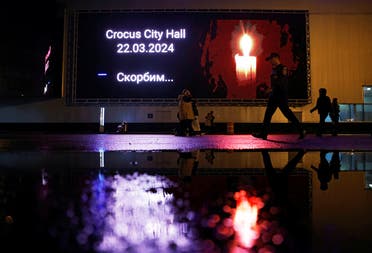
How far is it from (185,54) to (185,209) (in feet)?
51.5

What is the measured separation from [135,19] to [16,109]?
25.0 ft

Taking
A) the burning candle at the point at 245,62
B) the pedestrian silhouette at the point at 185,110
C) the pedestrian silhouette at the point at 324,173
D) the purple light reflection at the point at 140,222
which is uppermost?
the burning candle at the point at 245,62

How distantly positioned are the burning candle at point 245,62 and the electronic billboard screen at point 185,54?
0.15 feet

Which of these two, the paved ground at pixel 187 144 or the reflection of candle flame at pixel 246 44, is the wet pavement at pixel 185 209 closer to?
the paved ground at pixel 187 144

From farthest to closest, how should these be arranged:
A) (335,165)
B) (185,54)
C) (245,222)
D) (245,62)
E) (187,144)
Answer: (245,62)
(185,54)
(187,144)
(335,165)
(245,222)

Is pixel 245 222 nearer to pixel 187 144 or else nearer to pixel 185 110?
pixel 187 144

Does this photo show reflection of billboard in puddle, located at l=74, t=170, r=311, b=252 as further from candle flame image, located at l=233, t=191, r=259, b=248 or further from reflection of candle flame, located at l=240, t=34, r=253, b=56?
reflection of candle flame, located at l=240, t=34, r=253, b=56

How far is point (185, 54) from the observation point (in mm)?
17406

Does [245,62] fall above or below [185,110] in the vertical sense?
above

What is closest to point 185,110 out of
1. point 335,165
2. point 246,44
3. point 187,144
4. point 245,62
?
point 187,144

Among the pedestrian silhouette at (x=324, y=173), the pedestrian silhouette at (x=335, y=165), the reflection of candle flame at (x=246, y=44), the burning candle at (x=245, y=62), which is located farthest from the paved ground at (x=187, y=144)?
the reflection of candle flame at (x=246, y=44)

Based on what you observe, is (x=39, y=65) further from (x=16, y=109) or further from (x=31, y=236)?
(x=31, y=236)

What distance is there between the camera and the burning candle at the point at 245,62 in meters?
17.5

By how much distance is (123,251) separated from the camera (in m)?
1.44
